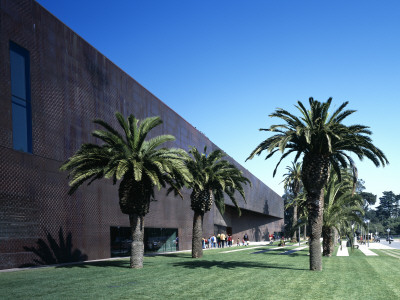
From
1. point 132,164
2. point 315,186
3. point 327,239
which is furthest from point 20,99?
point 327,239

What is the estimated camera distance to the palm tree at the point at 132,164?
19484 millimetres

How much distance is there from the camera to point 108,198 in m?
28.9

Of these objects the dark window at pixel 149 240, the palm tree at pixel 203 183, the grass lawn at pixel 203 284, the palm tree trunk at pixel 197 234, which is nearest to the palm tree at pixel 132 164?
the grass lawn at pixel 203 284

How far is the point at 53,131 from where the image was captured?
2309 cm

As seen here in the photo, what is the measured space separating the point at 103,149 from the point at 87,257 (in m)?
9.61

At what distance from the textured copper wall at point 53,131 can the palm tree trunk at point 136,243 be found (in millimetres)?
5320

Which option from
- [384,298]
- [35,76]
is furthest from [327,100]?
[35,76]

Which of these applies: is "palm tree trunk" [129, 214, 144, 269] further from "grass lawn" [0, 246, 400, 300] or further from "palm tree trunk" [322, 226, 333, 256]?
"palm tree trunk" [322, 226, 333, 256]

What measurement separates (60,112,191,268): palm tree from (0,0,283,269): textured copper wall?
9.35 feet

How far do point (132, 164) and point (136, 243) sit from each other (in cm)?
416

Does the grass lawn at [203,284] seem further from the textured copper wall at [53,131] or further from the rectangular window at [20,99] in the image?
the rectangular window at [20,99]

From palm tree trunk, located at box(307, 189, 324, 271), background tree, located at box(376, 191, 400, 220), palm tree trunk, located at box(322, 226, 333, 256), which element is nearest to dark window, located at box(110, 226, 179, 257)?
palm tree trunk, located at box(322, 226, 333, 256)

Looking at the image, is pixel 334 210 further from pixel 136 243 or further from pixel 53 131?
pixel 53 131

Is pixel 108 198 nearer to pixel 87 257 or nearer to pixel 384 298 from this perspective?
pixel 87 257
